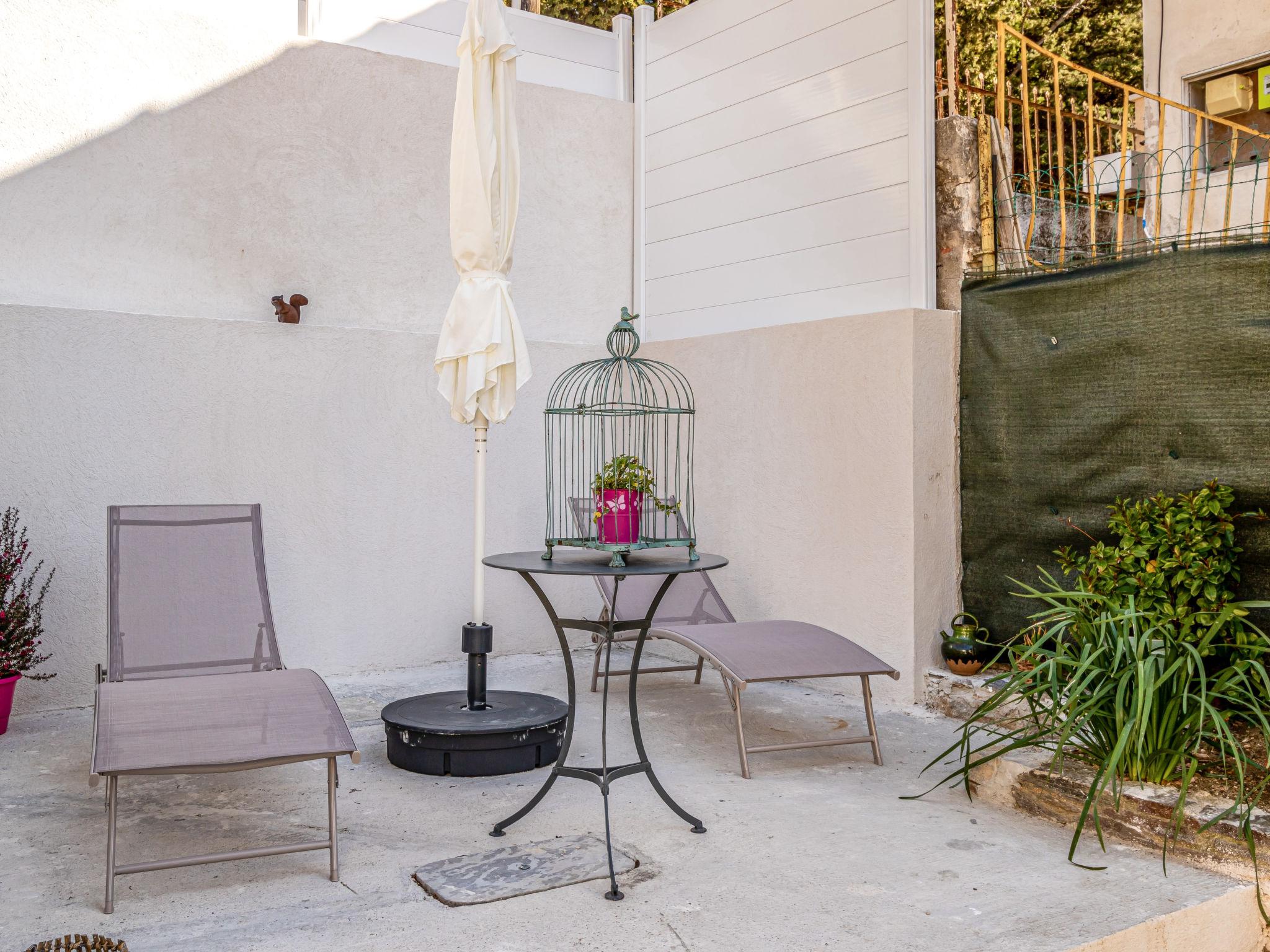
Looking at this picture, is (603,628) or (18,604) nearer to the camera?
(603,628)

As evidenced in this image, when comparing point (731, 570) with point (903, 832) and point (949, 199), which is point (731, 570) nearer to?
point (949, 199)

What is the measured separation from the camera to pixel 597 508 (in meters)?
3.59

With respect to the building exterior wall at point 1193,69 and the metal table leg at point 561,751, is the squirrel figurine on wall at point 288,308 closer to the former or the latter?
the metal table leg at point 561,751

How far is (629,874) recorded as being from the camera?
9.66 feet

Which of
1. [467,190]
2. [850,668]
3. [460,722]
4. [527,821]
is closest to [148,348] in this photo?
[467,190]

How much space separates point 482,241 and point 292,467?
2.05m

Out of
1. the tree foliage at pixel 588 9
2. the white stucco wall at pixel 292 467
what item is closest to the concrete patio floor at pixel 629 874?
the white stucco wall at pixel 292 467

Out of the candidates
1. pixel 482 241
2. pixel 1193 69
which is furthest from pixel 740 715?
pixel 1193 69

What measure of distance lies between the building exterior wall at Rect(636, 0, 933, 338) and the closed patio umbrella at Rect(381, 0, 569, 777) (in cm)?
198

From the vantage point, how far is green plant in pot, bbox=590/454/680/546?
11.6ft

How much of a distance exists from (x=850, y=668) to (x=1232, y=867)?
4.68 feet

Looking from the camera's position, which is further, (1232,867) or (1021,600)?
(1021,600)

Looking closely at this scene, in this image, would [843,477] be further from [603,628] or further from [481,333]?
[603,628]

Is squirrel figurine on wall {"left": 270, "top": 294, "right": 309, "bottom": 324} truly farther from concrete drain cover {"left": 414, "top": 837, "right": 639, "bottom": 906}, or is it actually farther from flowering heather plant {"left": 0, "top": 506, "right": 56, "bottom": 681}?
concrete drain cover {"left": 414, "top": 837, "right": 639, "bottom": 906}
